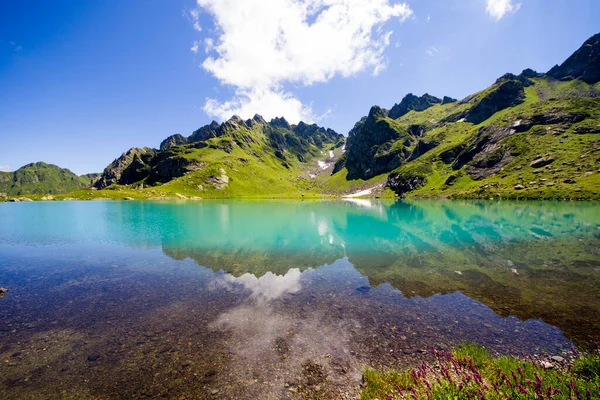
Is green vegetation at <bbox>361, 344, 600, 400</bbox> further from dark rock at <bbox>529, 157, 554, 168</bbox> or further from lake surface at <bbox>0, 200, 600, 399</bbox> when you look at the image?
dark rock at <bbox>529, 157, 554, 168</bbox>

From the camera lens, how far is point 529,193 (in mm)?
133875

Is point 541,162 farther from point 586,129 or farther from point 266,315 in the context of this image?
point 266,315

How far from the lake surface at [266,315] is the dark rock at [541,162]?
172 m

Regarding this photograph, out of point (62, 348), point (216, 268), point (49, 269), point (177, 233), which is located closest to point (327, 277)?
point (216, 268)

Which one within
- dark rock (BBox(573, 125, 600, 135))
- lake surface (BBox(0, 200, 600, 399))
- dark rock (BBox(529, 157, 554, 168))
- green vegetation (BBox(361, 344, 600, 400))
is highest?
dark rock (BBox(573, 125, 600, 135))

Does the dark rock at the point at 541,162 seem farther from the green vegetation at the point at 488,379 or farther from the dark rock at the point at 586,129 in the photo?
the green vegetation at the point at 488,379

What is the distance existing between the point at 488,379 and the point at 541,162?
212971 millimetres

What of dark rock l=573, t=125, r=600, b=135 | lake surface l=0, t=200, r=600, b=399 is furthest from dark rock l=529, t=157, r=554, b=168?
lake surface l=0, t=200, r=600, b=399

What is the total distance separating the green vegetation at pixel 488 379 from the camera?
23.9 ft

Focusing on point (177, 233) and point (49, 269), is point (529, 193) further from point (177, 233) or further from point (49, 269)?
point (49, 269)

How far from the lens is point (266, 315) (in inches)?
700

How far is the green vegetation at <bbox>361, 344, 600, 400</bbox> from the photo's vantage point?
287 inches

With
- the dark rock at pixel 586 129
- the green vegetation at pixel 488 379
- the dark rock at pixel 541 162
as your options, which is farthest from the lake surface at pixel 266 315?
the dark rock at pixel 586 129

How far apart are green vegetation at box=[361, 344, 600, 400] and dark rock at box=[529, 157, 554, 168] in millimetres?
205451
